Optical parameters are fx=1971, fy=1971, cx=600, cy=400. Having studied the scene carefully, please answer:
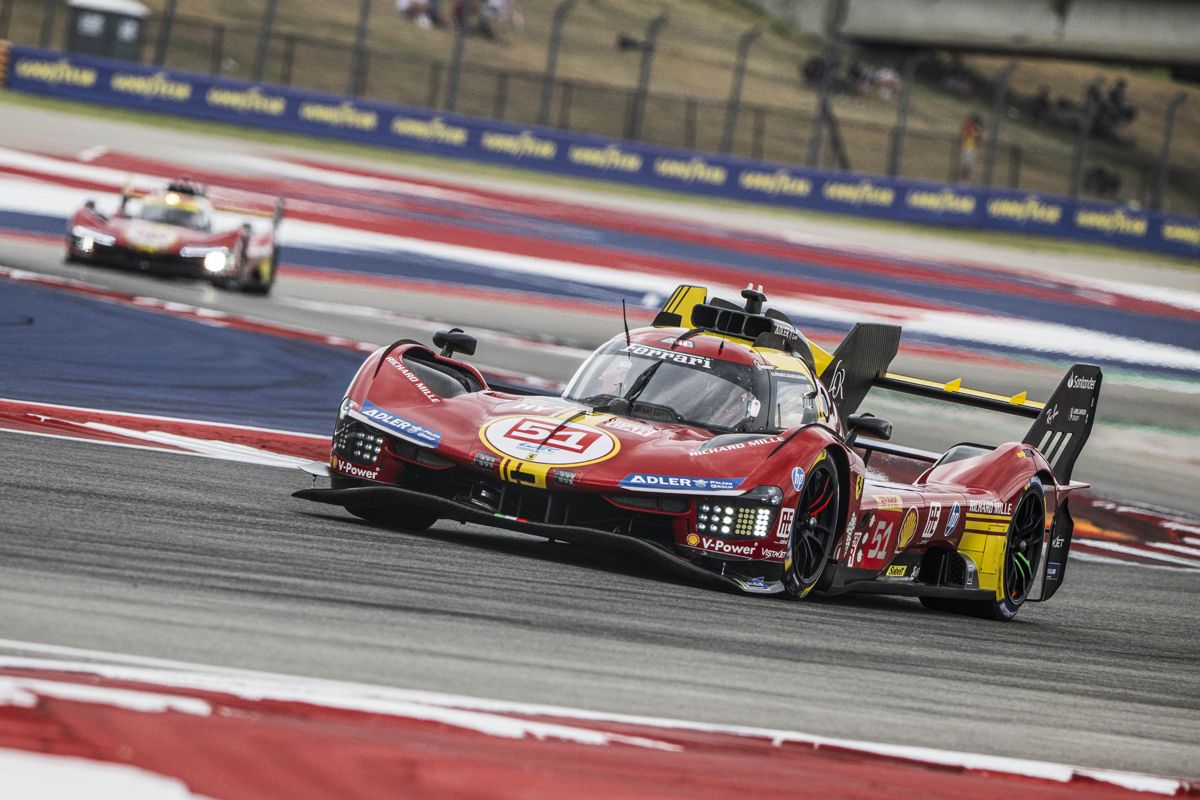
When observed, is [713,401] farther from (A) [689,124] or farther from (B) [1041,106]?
(B) [1041,106]

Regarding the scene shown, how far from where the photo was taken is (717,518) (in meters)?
9.09

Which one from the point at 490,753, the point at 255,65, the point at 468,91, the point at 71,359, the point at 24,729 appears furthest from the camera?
the point at 468,91

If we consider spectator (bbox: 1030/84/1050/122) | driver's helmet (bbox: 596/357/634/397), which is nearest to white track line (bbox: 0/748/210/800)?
driver's helmet (bbox: 596/357/634/397)

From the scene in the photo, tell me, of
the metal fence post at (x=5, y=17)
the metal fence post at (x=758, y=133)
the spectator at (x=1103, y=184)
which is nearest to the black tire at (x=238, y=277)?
the metal fence post at (x=5, y=17)

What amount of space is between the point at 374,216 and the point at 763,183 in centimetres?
1496

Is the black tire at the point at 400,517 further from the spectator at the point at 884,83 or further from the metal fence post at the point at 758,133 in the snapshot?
the spectator at the point at 884,83

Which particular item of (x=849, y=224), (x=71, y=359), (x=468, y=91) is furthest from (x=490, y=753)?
(x=468, y=91)

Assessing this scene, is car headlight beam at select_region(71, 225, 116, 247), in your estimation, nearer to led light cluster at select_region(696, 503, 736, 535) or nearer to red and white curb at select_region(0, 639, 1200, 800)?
led light cluster at select_region(696, 503, 736, 535)

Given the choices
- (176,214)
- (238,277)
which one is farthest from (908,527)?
(176,214)

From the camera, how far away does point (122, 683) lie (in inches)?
205

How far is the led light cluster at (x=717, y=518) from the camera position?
9.07 m

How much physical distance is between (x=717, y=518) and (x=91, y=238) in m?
15.5

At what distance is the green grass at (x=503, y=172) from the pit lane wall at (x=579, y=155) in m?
0.30

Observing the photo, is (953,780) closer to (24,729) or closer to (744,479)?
(24,729)
